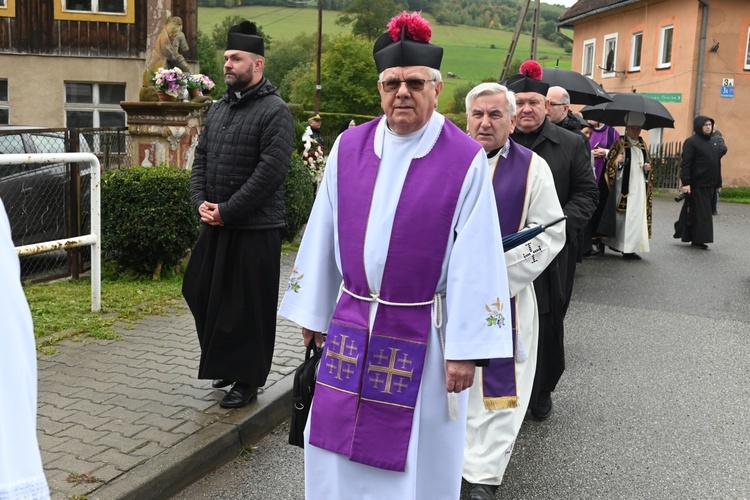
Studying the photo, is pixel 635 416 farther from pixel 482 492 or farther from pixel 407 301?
pixel 407 301

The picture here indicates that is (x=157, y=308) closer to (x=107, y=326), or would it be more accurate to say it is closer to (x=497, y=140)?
(x=107, y=326)

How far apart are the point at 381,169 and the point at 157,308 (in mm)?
4754

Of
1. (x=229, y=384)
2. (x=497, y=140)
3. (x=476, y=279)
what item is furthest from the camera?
(x=229, y=384)

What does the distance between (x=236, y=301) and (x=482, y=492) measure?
70.9 inches

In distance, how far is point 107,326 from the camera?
22.9 feet

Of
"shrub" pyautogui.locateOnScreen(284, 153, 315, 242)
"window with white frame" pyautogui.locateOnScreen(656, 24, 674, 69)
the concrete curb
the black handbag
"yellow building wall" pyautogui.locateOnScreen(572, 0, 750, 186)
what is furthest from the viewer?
"window with white frame" pyautogui.locateOnScreen(656, 24, 674, 69)

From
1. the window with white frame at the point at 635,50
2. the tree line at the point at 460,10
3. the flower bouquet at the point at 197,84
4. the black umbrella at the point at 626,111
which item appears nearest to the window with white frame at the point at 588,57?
the window with white frame at the point at 635,50

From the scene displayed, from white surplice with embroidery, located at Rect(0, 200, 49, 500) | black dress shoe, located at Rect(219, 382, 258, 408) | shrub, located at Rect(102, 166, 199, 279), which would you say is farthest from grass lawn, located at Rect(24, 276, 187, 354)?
white surplice with embroidery, located at Rect(0, 200, 49, 500)

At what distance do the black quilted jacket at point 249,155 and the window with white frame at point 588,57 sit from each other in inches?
1267

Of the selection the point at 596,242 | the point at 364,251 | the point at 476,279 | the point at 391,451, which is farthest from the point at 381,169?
the point at 596,242

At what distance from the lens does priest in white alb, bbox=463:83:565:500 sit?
4.39 m

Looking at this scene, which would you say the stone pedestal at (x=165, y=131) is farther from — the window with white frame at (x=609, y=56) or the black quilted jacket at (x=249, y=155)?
the window with white frame at (x=609, y=56)

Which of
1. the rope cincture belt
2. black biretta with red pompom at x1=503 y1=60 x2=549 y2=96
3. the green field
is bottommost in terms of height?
the rope cincture belt

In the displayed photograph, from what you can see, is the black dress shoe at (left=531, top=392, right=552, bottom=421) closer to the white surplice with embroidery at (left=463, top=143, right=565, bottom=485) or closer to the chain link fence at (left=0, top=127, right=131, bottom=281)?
the white surplice with embroidery at (left=463, top=143, right=565, bottom=485)
